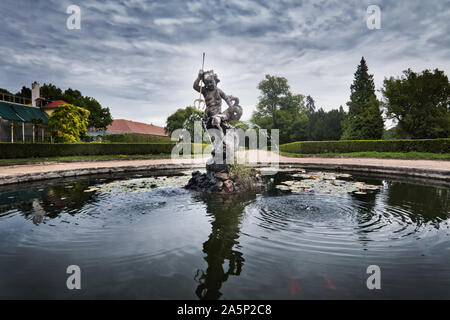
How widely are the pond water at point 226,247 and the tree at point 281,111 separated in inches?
1381

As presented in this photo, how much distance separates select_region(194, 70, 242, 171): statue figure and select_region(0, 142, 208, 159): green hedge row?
13173mm

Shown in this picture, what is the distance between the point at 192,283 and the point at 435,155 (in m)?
20.2

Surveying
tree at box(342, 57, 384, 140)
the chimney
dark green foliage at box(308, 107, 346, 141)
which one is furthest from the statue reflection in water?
the chimney

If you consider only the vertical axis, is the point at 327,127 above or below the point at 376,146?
above

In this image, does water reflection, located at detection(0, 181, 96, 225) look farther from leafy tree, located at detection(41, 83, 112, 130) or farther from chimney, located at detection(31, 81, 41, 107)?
leafy tree, located at detection(41, 83, 112, 130)

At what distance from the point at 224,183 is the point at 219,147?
139 centimetres

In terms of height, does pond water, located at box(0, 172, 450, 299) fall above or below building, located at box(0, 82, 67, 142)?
below

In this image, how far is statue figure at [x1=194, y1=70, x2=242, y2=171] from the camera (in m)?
7.27

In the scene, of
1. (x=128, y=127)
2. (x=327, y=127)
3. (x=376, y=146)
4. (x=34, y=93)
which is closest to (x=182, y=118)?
(x=128, y=127)

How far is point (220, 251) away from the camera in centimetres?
266

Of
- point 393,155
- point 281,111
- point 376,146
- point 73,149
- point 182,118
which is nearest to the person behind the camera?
point 73,149

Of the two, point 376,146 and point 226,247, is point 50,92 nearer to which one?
point 376,146

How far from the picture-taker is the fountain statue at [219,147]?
662 centimetres

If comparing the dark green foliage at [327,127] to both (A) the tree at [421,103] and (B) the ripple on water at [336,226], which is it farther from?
(B) the ripple on water at [336,226]
